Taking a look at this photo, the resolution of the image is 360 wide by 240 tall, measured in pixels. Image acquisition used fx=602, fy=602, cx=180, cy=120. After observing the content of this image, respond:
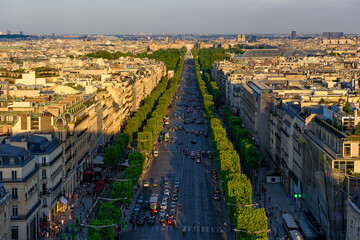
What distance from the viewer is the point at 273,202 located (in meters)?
68.4

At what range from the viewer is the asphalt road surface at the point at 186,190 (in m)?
58.2

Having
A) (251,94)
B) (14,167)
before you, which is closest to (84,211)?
(14,167)

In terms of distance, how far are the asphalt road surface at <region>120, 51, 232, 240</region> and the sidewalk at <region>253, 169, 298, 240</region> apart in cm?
456

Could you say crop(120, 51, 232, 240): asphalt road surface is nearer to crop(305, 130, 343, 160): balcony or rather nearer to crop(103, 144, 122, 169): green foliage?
crop(103, 144, 122, 169): green foliage

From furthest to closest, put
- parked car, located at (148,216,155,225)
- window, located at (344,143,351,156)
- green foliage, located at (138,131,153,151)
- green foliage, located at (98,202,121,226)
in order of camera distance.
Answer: green foliage, located at (138,131,153,151) → parked car, located at (148,216,155,225) → green foliage, located at (98,202,121,226) → window, located at (344,143,351,156)

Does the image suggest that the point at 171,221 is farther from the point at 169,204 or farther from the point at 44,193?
the point at 44,193

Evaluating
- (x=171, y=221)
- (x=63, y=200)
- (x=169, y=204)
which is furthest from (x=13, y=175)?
(x=169, y=204)

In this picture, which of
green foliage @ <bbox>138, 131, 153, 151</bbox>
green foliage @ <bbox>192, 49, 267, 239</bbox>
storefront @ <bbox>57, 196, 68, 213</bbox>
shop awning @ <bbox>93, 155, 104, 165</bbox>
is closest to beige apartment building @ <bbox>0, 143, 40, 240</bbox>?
storefront @ <bbox>57, 196, 68, 213</bbox>

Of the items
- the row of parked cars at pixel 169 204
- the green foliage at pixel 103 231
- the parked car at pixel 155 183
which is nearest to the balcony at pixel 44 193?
the green foliage at pixel 103 231

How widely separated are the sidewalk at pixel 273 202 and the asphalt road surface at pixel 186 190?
15.0 feet

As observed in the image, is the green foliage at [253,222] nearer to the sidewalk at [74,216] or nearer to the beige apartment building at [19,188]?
the sidewalk at [74,216]

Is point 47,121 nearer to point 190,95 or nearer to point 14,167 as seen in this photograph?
point 14,167

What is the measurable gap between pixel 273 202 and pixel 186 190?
11553 mm

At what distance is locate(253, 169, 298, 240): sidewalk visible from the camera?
6003 centimetres
